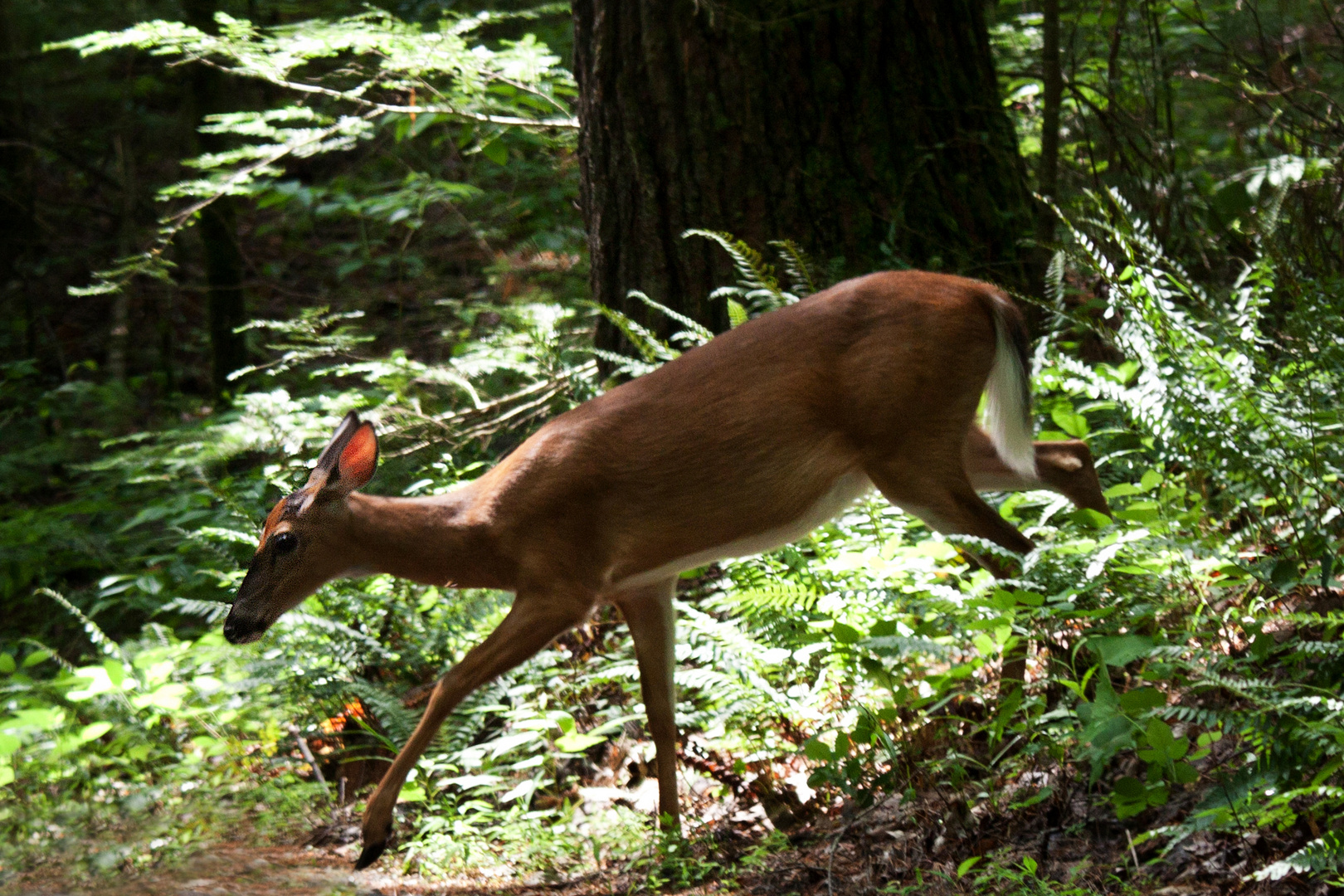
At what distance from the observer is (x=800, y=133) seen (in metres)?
6.09

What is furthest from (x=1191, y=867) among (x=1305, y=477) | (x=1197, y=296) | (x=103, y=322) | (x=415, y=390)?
(x=103, y=322)

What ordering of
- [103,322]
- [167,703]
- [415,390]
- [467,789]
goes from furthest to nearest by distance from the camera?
[103,322] < [415,390] < [167,703] < [467,789]

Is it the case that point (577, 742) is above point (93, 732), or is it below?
above

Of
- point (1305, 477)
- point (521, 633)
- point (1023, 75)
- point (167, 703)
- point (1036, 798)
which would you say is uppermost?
point (1023, 75)

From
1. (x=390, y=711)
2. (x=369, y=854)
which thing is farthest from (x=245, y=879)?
(x=390, y=711)

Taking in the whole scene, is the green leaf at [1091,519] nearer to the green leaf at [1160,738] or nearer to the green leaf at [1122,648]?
the green leaf at [1122,648]

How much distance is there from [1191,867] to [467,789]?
299 cm

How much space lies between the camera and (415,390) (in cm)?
725

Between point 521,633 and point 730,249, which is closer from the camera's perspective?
point 521,633

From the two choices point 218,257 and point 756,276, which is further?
point 218,257

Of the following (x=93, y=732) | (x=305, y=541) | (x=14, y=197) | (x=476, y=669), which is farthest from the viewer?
(x=14, y=197)

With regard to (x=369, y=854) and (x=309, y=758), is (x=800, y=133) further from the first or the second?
(x=369, y=854)

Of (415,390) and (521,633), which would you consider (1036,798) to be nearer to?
(521,633)

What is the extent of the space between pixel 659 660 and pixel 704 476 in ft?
2.65
